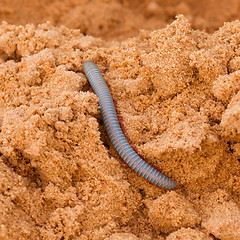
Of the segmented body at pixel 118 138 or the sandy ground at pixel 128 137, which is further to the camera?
the segmented body at pixel 118 138

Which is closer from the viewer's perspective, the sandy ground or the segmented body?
the sandy ground

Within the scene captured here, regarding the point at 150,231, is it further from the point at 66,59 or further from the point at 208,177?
the point at 66,59

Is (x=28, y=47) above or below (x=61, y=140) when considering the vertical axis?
above

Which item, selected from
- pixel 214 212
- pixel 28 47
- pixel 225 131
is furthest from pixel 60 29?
pixel 214 212

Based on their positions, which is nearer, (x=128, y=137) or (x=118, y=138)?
(x=118, y=138)
